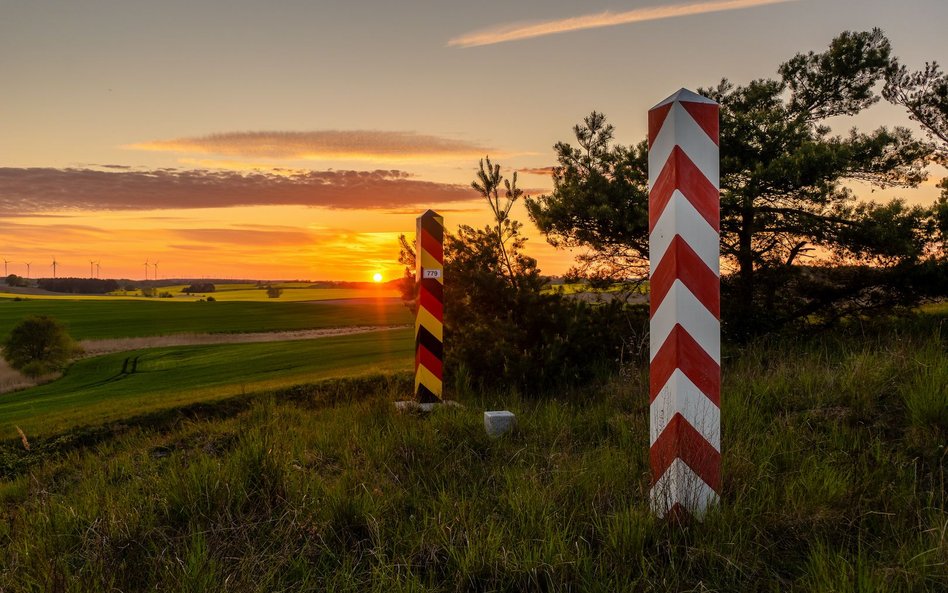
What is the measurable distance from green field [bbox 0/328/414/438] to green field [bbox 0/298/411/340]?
12356 mm

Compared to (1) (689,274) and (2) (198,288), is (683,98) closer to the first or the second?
(1) (689,274)

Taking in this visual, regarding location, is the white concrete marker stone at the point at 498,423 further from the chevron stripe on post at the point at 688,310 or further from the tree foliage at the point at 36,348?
the tree foliage at the point at 36,348

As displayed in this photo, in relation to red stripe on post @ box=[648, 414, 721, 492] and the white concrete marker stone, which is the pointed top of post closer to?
red stripe on post @ box=[648, 414, 721, 492]

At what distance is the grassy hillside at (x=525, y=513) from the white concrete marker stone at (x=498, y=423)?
157mm

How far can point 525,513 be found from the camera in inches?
109

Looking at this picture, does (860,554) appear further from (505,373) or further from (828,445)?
(505,373)

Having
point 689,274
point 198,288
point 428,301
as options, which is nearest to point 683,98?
point 689,274

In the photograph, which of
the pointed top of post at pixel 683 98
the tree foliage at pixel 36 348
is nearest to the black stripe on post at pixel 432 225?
the pointed top of post at pixel 683 98

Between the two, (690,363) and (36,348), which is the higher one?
(690,363)

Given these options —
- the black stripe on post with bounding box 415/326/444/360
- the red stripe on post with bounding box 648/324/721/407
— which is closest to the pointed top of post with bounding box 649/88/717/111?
the red stripe on post with bounding box 648/324/721/407

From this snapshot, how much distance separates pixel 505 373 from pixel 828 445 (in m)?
4.67

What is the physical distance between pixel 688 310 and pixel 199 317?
6561cm

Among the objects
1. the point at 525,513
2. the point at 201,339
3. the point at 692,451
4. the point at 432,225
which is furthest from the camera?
the point at 201,339

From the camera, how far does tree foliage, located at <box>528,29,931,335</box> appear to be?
9422 millimetres
